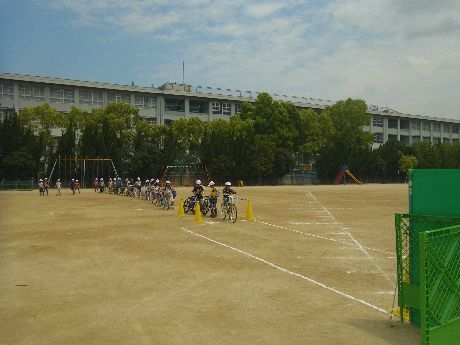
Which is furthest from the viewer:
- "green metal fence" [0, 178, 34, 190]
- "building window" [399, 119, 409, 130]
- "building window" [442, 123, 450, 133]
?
"building window" [442, 123, 450, 133]

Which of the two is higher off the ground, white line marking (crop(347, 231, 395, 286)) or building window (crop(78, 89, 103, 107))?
building window (crop(78, 89, 103, 107))

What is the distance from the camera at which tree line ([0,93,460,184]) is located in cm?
5391

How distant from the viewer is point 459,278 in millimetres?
5754

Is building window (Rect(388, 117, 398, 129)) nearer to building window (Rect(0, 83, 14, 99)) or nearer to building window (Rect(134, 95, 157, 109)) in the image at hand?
building window (Rect(134, 95, 157, 109))

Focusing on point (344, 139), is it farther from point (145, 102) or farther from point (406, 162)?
point (145, 102)

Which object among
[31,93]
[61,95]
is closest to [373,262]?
[31,93]

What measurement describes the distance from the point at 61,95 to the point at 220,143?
76.7ft

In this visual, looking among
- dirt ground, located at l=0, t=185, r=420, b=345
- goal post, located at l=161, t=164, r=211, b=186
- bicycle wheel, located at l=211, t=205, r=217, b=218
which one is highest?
goal post, located at l=161, t=164, r=211, b=186

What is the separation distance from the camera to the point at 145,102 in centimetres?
7188

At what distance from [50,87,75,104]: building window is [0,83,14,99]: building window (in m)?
5.07

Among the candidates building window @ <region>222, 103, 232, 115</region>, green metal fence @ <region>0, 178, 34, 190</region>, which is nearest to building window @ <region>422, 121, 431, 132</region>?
building window @ <region>222, 103, 232, 115</region>

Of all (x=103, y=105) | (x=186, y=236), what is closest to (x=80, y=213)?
(x=186, y=236)

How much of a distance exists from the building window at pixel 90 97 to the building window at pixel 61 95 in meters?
1.25

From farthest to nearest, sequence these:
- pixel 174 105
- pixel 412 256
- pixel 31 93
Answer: pixel 174 105 < pixel 31 93 < pixel 412 256
